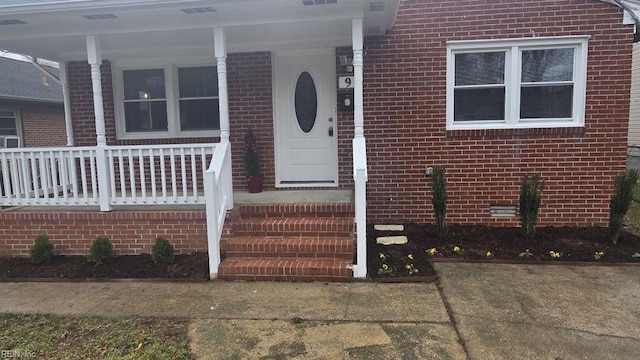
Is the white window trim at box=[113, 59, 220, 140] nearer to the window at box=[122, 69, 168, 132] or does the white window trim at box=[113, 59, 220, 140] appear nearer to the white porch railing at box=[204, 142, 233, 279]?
the window at box=[122, 69, 168, 132]

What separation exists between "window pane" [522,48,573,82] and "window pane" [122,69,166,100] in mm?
5591

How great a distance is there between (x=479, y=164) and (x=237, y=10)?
390 centimetres

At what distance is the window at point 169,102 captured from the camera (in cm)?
662

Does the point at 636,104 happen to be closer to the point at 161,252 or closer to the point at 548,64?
the point at 548,64

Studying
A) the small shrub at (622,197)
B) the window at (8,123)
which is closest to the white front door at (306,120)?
the small shrub at (622,197)

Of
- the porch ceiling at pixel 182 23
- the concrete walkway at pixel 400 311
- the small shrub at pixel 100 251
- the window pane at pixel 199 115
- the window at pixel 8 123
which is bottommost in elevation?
the concrete walkway at pixel 400 311

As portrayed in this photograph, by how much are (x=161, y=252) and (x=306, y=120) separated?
114 inches

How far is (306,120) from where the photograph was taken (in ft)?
20.9

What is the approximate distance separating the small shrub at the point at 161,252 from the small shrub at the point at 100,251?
0.59 meters

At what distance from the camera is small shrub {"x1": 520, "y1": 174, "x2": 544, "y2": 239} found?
17.1ft

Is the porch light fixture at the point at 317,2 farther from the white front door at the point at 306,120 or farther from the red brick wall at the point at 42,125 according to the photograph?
the red brick wall at the point at 42,125

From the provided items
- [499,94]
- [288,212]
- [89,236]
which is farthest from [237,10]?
[499,94]

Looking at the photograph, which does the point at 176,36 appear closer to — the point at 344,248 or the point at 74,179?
the point at 74,179

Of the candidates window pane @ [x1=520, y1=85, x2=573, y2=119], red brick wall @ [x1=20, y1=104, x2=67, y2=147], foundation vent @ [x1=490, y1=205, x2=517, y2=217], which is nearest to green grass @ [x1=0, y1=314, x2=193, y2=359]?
foundation vent @ [x1=490, y1=205, x2=517, y2=217]
